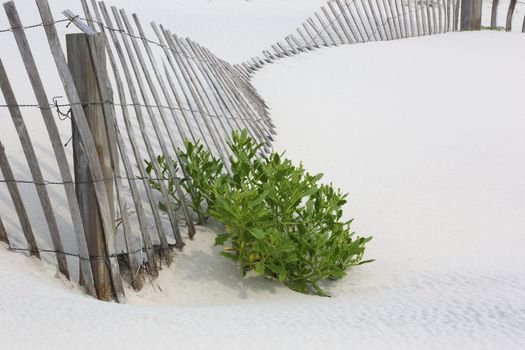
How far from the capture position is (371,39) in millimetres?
9523

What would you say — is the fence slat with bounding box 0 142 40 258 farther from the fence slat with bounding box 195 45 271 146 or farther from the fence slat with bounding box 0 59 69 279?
the fence slat with bounding box 195 45 271 146

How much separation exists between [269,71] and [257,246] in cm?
418

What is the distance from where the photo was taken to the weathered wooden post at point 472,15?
9.62 m

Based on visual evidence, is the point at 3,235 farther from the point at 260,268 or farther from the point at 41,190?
the point at 260,268

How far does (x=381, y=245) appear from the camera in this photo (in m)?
3.70

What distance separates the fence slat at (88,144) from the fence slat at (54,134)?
0.28 feet

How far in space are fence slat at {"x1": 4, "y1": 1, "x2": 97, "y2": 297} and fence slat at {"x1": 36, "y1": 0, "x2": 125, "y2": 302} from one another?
9 centimetres

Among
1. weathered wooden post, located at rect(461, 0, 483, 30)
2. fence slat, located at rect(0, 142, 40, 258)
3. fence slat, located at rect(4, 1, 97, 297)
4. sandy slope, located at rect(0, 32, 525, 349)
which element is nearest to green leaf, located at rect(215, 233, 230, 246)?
sandy slope, located at rect(0, 32, 525, 349)

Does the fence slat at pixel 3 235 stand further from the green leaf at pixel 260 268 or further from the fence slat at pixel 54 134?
the green leaf at pixel 260 268

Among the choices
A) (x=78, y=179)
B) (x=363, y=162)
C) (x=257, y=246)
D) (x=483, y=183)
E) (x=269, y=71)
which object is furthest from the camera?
(x=269, y=71)

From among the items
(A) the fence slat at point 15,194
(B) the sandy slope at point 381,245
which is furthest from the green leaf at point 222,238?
(A) the fence slat at point 15,194

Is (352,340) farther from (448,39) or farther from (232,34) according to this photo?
(232,34)

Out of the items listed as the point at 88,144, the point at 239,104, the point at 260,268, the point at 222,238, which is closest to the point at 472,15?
the point at 239,104

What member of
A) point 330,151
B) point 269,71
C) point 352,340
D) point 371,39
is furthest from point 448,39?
point 352,340
